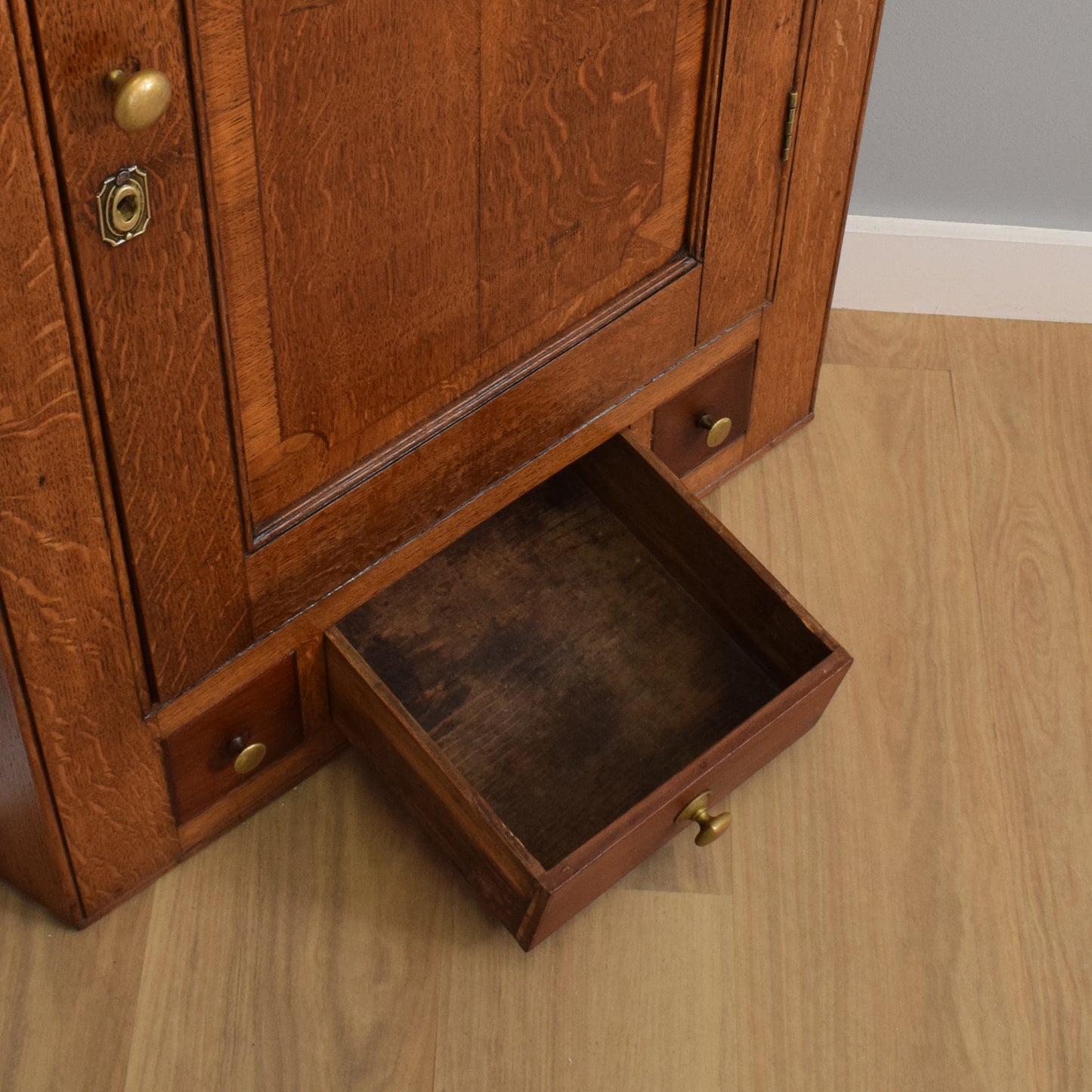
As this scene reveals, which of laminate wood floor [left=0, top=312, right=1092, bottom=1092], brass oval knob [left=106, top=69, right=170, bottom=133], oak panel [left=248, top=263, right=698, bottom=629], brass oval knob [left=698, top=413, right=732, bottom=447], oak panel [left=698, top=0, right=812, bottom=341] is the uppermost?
brass oval knob [left=106, top=69, right=170, bottom=133]

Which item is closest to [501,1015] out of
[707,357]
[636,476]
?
[636,476]

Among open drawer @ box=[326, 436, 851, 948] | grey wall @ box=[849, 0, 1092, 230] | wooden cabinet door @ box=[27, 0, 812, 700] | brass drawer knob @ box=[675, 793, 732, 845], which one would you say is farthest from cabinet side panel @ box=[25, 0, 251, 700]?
grey wall @ box=[849, 0, 1092, 230]

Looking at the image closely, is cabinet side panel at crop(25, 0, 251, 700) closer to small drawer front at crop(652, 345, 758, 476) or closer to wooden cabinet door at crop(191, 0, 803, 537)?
wooden cabinet door at crop(191, 0, 803, 537)

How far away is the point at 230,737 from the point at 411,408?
26 centimetres

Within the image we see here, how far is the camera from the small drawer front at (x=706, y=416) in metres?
1.23

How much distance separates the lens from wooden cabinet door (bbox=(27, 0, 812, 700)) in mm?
→ 732

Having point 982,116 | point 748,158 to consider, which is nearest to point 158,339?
point 748,158

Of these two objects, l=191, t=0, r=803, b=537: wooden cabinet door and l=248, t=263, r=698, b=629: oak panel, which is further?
l=248, t=263, r=698, b=629: oak panel

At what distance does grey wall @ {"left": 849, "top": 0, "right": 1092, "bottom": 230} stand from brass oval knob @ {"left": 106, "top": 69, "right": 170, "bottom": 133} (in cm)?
78

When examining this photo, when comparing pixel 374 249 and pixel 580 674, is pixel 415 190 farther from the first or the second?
pixel 580 674

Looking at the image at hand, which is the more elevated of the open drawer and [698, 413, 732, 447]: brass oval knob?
Result: [698, 413, 732, 447]: brass oval knob

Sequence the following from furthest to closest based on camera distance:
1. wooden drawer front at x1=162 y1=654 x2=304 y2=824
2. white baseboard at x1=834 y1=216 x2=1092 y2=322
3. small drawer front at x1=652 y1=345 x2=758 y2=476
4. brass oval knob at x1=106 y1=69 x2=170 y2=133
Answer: white baseboard at x1=834 y1=216 x2=1092 y2=322
small drawer front at x1=652 y1=345 x2=758 y2=476
wooden drawer front at x1=162 y1=654 x2=304 y2=824
brass oval knob at x1=106 y1=69 x2=170 y2=133

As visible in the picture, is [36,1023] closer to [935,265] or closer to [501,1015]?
[501,1015]

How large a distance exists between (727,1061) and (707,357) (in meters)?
→ 0.50
